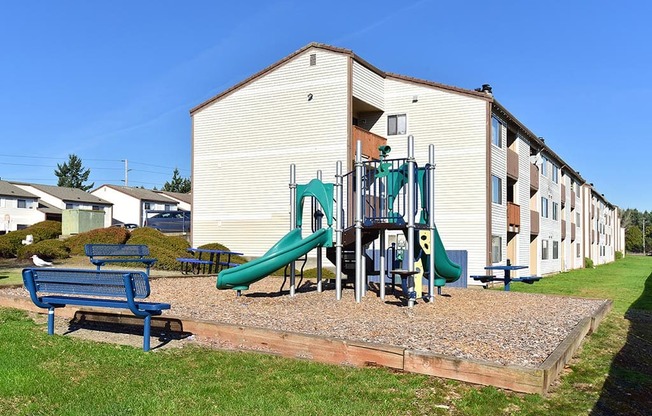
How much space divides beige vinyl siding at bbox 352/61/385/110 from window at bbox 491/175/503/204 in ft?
22.2

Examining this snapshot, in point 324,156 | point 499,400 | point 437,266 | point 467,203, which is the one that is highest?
point 324,156

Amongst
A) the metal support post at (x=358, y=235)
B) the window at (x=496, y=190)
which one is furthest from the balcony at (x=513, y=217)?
the metal support post at (x=358, y=235)

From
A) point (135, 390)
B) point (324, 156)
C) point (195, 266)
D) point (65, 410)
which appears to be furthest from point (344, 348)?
point (324, 156)

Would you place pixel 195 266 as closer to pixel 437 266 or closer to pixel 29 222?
pixel 437 266

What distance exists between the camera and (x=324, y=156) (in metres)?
27.9

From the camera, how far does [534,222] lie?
3638 cm

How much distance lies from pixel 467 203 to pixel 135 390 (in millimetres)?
23526

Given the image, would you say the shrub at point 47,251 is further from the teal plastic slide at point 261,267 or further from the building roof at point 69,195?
the building roof at point 69,195

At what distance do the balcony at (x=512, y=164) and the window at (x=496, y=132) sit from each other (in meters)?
1.65


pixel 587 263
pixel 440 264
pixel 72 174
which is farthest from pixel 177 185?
pixel 440 264

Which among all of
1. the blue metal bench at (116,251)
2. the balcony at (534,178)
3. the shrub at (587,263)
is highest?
the balcony at (534,178)

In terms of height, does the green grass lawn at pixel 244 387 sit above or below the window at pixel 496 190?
below

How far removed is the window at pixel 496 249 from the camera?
28.1 m

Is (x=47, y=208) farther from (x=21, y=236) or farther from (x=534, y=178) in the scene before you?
(x=534, y=178)
